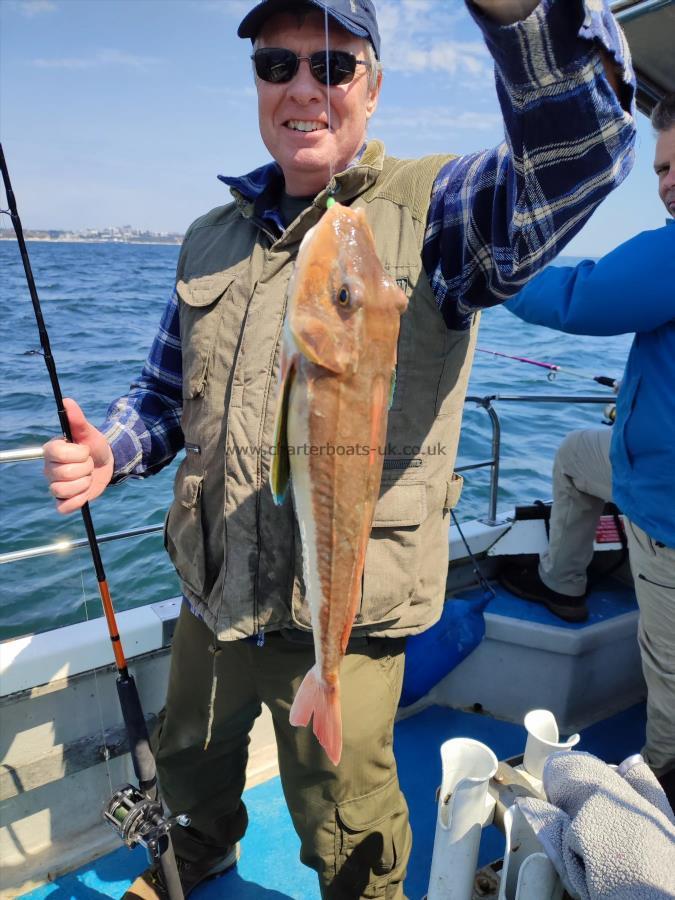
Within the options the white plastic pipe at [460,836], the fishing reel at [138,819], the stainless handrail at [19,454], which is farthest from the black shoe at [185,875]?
the stainless handrail at [19,454]

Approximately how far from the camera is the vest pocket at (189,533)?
2355 mm

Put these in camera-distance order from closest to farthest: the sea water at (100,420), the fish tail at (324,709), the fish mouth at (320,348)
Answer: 1. the fish mouth at (320,348)
2. the fish tail at (324,709)
3. the sea water at (100,420)

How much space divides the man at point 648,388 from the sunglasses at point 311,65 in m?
1.35

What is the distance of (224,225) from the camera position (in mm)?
2549

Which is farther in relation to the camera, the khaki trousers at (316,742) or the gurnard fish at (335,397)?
the khaki trousers at (316,742)

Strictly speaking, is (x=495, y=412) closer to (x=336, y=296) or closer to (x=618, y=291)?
(x=618, y=291)

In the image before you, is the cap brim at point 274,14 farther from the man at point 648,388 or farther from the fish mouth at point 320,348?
the man at point 648,388

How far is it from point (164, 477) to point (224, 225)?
816 cm

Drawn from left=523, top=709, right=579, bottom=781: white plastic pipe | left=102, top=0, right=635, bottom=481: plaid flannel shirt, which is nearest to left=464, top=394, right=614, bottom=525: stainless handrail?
left=523, top=709, right=579, bottom=781: white plastic pipe

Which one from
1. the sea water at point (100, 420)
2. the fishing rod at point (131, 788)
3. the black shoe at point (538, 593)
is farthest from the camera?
the sea water at point (100, 420)

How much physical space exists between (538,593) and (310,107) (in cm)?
357

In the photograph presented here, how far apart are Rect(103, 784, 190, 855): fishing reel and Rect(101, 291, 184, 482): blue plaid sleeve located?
1.29m

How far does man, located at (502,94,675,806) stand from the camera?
2713mm

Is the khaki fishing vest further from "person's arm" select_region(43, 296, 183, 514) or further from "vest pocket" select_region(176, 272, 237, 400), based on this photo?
"person's arm" select_region(43, 296, 183, 514)
